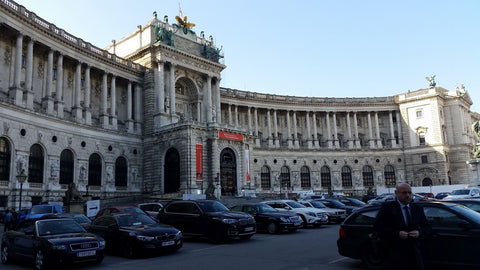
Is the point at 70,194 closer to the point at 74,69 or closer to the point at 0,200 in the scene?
the point at 0,200

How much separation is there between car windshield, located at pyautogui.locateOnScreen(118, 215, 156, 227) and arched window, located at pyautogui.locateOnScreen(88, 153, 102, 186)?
29972mm

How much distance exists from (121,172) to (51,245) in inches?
1455

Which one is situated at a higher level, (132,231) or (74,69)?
(74,69)

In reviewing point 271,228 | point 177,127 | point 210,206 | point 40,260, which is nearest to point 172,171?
point 177,127

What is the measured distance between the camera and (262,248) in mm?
15859

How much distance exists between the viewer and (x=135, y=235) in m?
14.6

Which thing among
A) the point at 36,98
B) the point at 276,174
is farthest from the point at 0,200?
the point at 276,174

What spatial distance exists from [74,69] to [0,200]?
1817cm

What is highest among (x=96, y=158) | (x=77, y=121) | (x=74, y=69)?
(x=74, y=69)

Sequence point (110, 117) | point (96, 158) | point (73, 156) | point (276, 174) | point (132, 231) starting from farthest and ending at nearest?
point (276, 174) → point (110, 117) → point (96, 158) → point (73, 156) → point (132, 231)

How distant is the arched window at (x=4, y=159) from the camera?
33469mm

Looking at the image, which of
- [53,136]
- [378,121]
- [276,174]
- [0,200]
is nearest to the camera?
[0,200]

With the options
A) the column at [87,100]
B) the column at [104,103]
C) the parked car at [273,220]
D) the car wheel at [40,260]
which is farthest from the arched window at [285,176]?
the car wheel at [40,260]

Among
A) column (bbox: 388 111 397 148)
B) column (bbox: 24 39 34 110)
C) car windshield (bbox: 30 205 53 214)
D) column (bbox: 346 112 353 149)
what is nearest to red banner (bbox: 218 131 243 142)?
column (bbox: 24 39 34 110)
